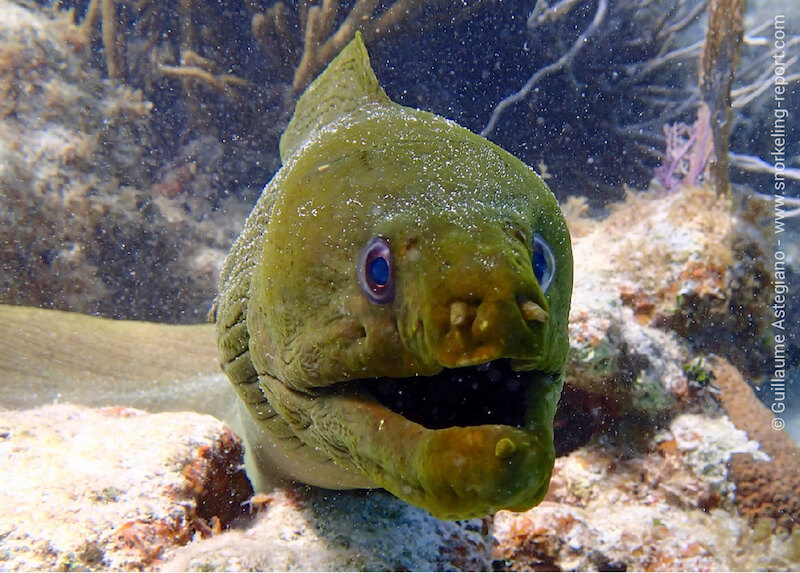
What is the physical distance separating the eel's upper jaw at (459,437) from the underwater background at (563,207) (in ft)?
2.90

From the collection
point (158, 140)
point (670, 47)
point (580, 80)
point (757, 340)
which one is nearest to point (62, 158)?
point (158, 140)

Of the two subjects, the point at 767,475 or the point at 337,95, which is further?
the point at 767,475

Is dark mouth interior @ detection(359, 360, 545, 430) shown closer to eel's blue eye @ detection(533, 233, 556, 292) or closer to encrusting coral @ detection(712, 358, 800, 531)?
eel's blue eye @ detection(533, 233, 556, 292)

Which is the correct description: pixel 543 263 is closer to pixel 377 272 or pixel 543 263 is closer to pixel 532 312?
pixel 532 312

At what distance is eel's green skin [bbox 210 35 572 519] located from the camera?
120cm

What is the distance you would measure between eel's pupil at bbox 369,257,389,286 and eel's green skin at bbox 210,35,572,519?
0.04m

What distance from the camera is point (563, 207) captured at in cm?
564

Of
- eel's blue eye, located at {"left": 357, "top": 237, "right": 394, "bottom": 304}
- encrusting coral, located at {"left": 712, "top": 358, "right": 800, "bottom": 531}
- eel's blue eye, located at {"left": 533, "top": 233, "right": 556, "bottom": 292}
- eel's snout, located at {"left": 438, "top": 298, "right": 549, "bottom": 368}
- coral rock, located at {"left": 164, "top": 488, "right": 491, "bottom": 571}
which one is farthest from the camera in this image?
encrusting coral, located at {"left": 712, "top": 358, "right": 800, "bottom": 531}

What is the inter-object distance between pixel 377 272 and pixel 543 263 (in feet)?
1.81

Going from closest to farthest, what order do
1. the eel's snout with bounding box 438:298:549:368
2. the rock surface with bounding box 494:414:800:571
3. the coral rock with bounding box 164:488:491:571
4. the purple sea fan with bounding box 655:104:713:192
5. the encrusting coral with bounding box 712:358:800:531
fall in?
1. the eel's snout with bounding box 438:298:549:368
2. the coral rock with bounding box 164:488:491:571
3. the rock surface with bounding box 494:414:800:571
4. the encrusting coral with bounding box 712:358:800:531
5. the purple sea fan with bounding box 655:104:713:192

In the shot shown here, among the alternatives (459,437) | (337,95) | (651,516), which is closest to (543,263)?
(459,437)

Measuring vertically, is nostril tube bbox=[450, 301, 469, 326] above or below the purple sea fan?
below

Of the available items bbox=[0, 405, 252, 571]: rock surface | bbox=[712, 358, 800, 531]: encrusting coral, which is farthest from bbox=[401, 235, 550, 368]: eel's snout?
bbox=[712, 358, 800, 531]: encrusting coral

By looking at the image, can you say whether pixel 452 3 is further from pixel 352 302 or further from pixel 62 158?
pixel 352 302
